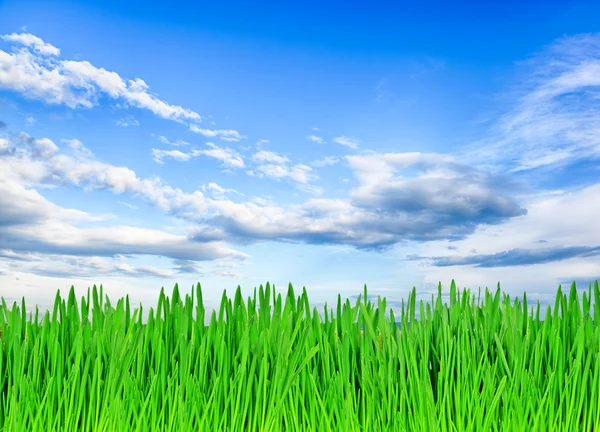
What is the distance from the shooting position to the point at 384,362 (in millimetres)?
2662

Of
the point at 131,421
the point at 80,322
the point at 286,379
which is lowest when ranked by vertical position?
the point at 131,421

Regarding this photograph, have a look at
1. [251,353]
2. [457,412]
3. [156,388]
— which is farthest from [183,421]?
[457,412]

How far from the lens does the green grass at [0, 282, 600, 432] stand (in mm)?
2602

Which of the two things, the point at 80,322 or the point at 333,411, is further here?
the point at 80,322

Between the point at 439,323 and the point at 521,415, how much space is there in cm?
55

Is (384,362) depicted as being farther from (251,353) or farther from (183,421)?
(183,421)

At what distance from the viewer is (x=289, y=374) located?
262 cm

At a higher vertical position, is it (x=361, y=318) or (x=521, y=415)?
(x=361, y=318)

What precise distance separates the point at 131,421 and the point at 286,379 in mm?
706

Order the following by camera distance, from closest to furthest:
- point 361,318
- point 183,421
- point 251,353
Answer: point 183,421 < point 251,353 < point 361,318

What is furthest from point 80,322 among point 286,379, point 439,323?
point 439,323

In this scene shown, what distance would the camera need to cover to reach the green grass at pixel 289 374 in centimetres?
260

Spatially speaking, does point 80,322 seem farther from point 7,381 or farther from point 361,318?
point 361,318

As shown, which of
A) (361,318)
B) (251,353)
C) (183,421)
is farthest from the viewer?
(361,318)
